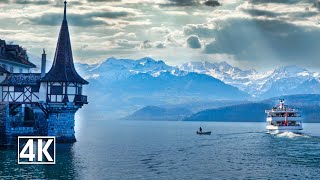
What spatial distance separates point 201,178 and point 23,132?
138 ft

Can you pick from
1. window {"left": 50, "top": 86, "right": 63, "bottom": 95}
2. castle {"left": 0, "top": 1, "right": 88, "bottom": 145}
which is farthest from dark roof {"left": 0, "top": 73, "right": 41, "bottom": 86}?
window {"left": 50, "top": 86, "right": 63, "bottom": 95}

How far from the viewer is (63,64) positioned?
10519cm

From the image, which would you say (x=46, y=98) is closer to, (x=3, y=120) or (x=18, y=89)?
(x=18, y=89)

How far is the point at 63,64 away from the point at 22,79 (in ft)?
26.4

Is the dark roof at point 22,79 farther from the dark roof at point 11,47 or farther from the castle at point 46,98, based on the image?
the dark roof at point 11,47

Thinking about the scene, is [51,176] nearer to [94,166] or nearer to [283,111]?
[94,166]

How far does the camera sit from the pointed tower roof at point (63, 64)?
338 ft

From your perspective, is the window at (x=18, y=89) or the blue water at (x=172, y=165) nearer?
the blue water at (x=172, y=165)

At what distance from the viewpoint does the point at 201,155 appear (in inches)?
4045

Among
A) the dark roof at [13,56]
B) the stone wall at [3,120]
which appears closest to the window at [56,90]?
the stone wall at [3,120]

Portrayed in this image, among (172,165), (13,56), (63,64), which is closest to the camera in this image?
(172,165)

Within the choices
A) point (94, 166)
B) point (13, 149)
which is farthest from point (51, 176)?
point (13, 149)

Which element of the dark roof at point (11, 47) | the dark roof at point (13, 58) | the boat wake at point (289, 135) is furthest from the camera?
the boat wake at point (289, 135)

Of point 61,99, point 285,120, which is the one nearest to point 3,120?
point 61,99
